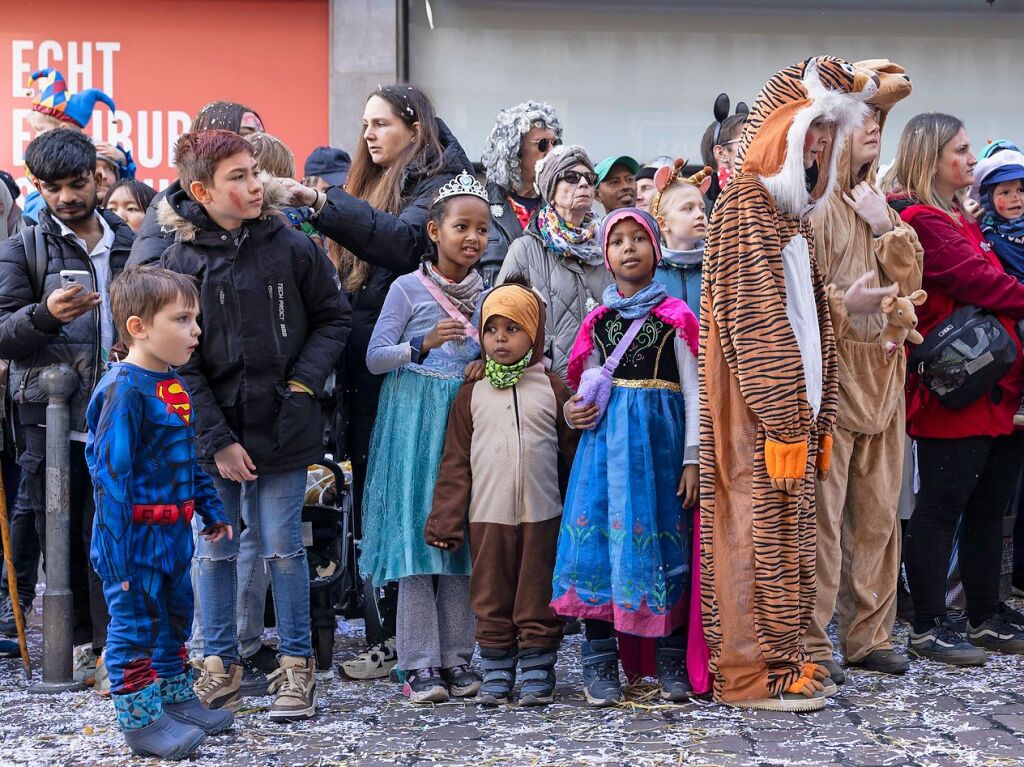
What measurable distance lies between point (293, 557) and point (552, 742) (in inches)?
45.1

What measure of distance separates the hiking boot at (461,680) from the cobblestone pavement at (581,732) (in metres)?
0.12

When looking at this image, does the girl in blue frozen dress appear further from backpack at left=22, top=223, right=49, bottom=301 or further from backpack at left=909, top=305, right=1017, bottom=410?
backpack at left=22, top=223, right=49, bottom=301

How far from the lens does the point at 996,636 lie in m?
5.70

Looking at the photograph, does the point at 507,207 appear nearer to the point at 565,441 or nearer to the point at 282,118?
the point at 565,441

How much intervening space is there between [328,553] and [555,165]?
186 cm

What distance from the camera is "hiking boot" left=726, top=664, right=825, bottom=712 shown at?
4.74m

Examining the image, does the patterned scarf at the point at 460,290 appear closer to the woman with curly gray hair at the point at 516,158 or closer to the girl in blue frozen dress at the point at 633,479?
the girl in blue frozen dress at the point at 633,479

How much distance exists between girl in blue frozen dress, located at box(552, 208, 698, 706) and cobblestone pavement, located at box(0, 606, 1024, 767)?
30 centimetres

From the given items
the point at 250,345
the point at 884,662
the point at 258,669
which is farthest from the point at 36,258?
the point at 884,662

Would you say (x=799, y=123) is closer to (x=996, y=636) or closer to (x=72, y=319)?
(x=996, y=636)

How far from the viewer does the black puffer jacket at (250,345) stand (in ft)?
15.6

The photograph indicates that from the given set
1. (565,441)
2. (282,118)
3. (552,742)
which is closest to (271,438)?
(565,441)

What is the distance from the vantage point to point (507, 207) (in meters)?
6.32

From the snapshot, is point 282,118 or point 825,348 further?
point 282,118
